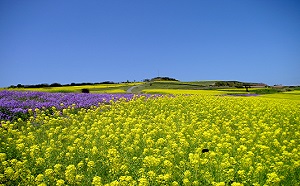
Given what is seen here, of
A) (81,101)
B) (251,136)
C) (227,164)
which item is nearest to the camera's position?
(227,164)

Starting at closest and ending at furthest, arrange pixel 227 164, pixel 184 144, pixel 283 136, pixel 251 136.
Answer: pixel 227 164 → pixel 184 144 → pixel 251 136 → pixel 283 136

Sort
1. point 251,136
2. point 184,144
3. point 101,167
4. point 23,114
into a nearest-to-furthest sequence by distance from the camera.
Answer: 1. point 101,167
2. point 184,144
3. point 251,136
4. point 23,114

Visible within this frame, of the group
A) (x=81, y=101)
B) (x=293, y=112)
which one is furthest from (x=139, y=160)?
(x=81, y=101)

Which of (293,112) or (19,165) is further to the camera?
(293,112)

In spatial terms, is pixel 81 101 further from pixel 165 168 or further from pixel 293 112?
pixel 165 168

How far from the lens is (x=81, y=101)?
2258 cm

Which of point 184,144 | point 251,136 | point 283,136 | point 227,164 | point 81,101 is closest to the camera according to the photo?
point 227,164

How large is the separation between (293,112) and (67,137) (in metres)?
13.4

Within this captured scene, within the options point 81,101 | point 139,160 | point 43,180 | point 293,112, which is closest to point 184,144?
point 139,160

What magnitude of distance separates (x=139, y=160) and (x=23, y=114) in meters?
11.3

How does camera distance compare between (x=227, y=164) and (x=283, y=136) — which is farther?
(x=283, y=136)

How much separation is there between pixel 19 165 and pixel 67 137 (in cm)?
318

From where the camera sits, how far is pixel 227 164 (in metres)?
6.84

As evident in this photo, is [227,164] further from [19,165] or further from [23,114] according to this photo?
[23,114]
